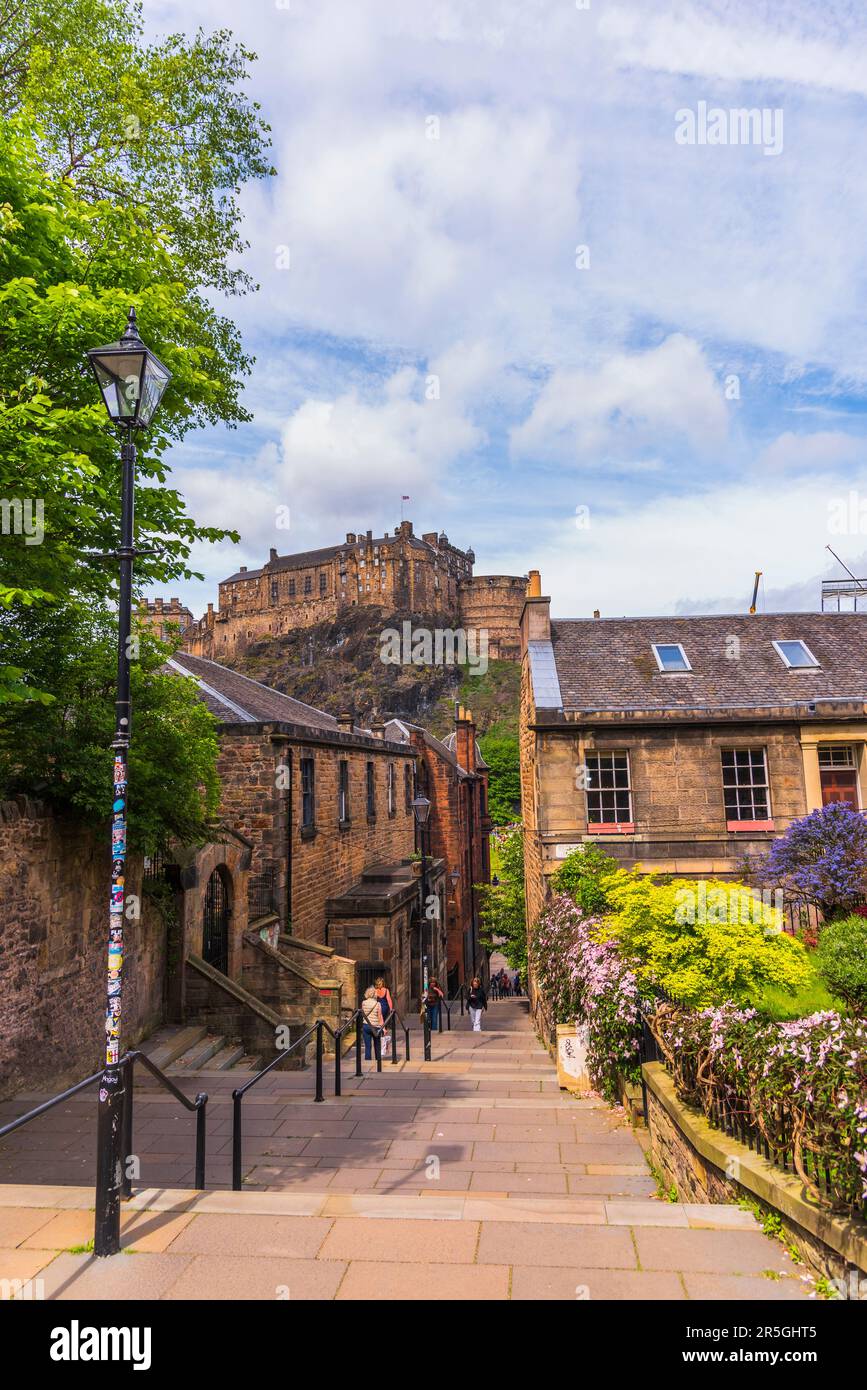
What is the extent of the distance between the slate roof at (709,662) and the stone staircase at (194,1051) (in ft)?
32.2

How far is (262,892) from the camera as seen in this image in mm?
17953

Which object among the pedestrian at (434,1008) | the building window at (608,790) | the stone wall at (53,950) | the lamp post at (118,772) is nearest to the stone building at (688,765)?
the building window at (608,790)

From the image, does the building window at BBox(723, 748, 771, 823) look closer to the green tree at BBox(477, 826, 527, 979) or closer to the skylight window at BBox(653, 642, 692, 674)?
the skylight window at BBox(653, 642, 692, 674)

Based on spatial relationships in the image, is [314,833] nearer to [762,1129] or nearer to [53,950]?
[53,950]

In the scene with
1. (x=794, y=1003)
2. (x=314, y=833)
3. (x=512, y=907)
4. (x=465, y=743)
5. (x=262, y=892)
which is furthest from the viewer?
(x=465, y=743)

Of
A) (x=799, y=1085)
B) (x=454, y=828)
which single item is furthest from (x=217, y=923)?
(x=454, y=828)

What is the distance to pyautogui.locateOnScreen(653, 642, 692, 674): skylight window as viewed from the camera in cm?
2009

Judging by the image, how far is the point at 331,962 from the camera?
17.5 metres

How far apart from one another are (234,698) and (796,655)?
14215 mm

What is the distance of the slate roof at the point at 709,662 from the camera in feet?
61.9

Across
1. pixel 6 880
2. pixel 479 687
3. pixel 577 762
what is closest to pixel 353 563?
pixel 479 687

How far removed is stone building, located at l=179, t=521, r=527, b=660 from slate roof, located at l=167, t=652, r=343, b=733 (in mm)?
86461

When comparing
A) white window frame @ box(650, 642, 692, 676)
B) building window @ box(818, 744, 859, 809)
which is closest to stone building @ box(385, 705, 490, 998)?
white window frame @ box(650, 642, 692, 676)
